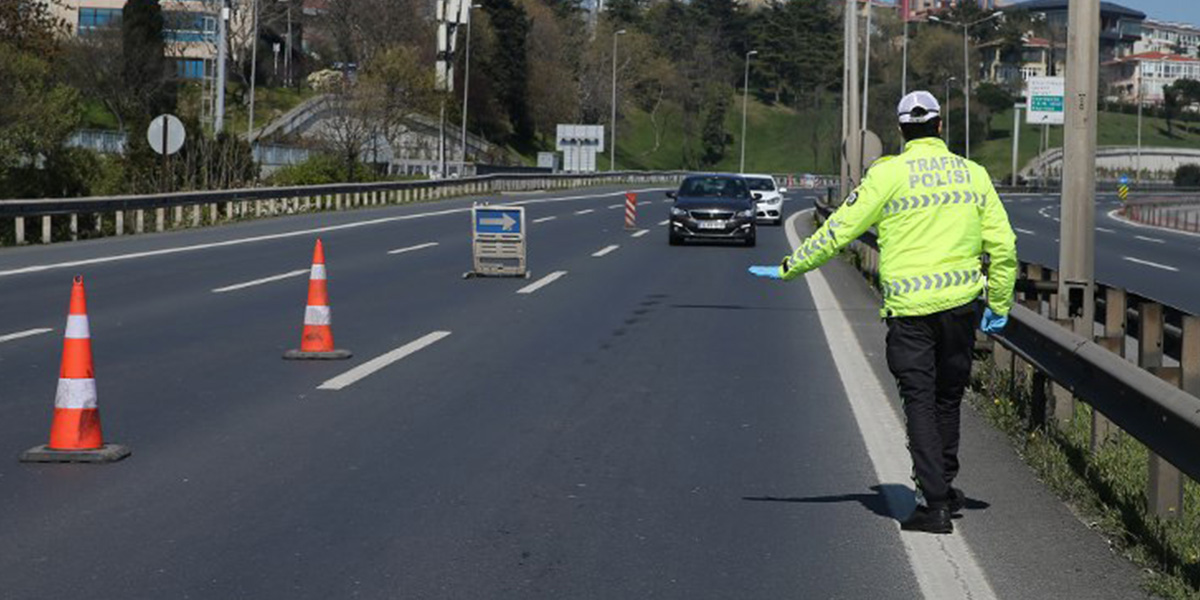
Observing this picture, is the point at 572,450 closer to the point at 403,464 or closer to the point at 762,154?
the point at 403,464

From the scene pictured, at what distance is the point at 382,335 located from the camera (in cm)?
1495

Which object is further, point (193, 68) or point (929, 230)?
point (193, 68)

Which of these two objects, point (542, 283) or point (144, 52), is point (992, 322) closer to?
point (542, 283)

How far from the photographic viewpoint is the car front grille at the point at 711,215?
33188 millimetres

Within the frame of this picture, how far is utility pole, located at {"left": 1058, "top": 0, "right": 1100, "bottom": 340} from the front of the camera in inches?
459

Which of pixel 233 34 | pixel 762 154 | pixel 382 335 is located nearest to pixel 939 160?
pixel 382 335

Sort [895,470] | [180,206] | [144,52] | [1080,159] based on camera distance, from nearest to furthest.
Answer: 1. [895,470]
2. [1080,159]
3. [180,206]
4. [144,52]

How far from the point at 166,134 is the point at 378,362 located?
26.6 meters

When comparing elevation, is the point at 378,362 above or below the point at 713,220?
below

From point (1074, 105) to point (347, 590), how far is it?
7.58 meters

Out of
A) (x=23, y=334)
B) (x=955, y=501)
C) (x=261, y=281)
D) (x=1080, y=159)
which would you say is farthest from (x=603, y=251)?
(x=955, y=501)

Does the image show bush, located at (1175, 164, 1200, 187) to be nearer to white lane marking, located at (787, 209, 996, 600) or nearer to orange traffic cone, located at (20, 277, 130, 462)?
white lane marking, located at (787, 209, 996, 600)

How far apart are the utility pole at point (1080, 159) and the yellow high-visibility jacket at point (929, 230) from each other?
460 centimetres

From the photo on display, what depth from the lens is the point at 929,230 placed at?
7.22m
